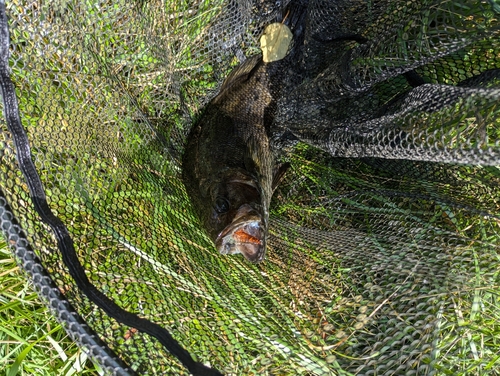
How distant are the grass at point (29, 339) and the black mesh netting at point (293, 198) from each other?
87 cm

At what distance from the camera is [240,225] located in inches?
76.8

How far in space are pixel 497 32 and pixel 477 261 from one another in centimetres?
104

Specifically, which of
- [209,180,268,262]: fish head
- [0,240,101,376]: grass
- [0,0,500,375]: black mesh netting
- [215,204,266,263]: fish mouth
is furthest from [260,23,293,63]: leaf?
[0,240,101,376]: grass

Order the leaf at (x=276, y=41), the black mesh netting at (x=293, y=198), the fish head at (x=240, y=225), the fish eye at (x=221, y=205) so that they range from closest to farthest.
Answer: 1. the black mesh netting at (x=293, y=198)
2. the fish head at (x=240, y=225)
3. the fish eye at (x=221, y=205)
4. the leaf at (x=276, y=41)

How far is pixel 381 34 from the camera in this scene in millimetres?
1729

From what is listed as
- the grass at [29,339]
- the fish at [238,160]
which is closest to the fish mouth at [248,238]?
the fish at [238,160]

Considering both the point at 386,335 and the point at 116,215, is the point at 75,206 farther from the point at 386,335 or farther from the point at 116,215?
the point at 386,335

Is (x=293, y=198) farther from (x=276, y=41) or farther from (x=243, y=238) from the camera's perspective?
(x=276, y=41)

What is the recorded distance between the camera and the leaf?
266 cm

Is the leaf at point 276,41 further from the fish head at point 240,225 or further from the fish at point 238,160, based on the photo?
the fish head at point 240,225

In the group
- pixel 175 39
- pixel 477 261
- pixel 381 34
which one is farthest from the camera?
pixel 175 39

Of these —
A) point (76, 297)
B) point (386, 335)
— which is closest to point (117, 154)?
point (76, 297)

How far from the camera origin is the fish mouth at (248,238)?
1973mm

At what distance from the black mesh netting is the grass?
87 centimetres
